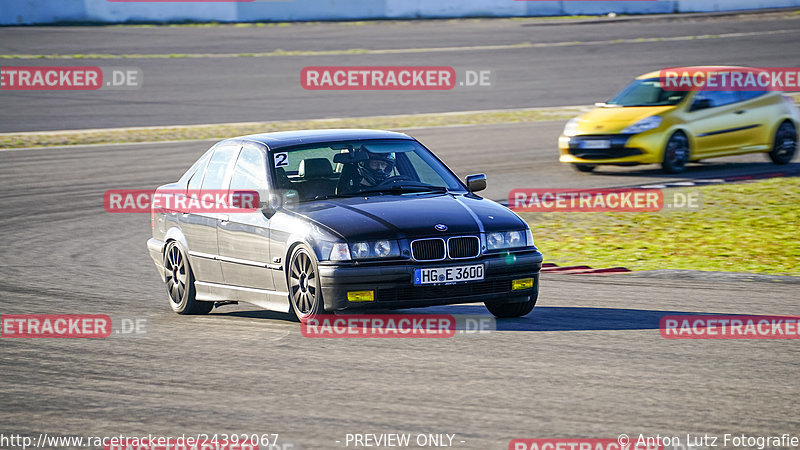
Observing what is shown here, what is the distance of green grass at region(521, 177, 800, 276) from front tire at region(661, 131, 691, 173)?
1916 mm

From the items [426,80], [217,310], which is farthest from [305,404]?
[426,80]

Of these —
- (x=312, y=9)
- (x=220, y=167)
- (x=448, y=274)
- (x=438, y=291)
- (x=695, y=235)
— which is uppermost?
(x=312, y=9)

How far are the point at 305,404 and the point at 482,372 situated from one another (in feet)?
3.87

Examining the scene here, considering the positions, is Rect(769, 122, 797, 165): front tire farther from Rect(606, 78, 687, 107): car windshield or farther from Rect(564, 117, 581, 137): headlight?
Rect(564, 117, 581, 137): headlight

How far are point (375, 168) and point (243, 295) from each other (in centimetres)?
139

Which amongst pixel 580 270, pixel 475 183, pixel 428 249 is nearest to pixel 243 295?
pixel 428 249

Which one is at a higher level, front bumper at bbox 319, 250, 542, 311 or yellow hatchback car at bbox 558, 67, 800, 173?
yellow hatchback car at bbox 558, 67, 800, 173

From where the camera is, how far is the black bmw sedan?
26.6ft

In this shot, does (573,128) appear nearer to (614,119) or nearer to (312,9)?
(614,119)

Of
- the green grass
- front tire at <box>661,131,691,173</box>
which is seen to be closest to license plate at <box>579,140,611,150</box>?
front tire at <box>661,131,691,173</box>

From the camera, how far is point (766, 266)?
11.3 metres

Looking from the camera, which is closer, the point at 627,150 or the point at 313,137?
the point at 313,137

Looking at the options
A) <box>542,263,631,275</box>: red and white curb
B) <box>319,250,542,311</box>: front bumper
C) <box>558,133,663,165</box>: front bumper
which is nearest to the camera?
<box>319,250,542,311</box>: front bumper

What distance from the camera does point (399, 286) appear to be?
26.5ft
